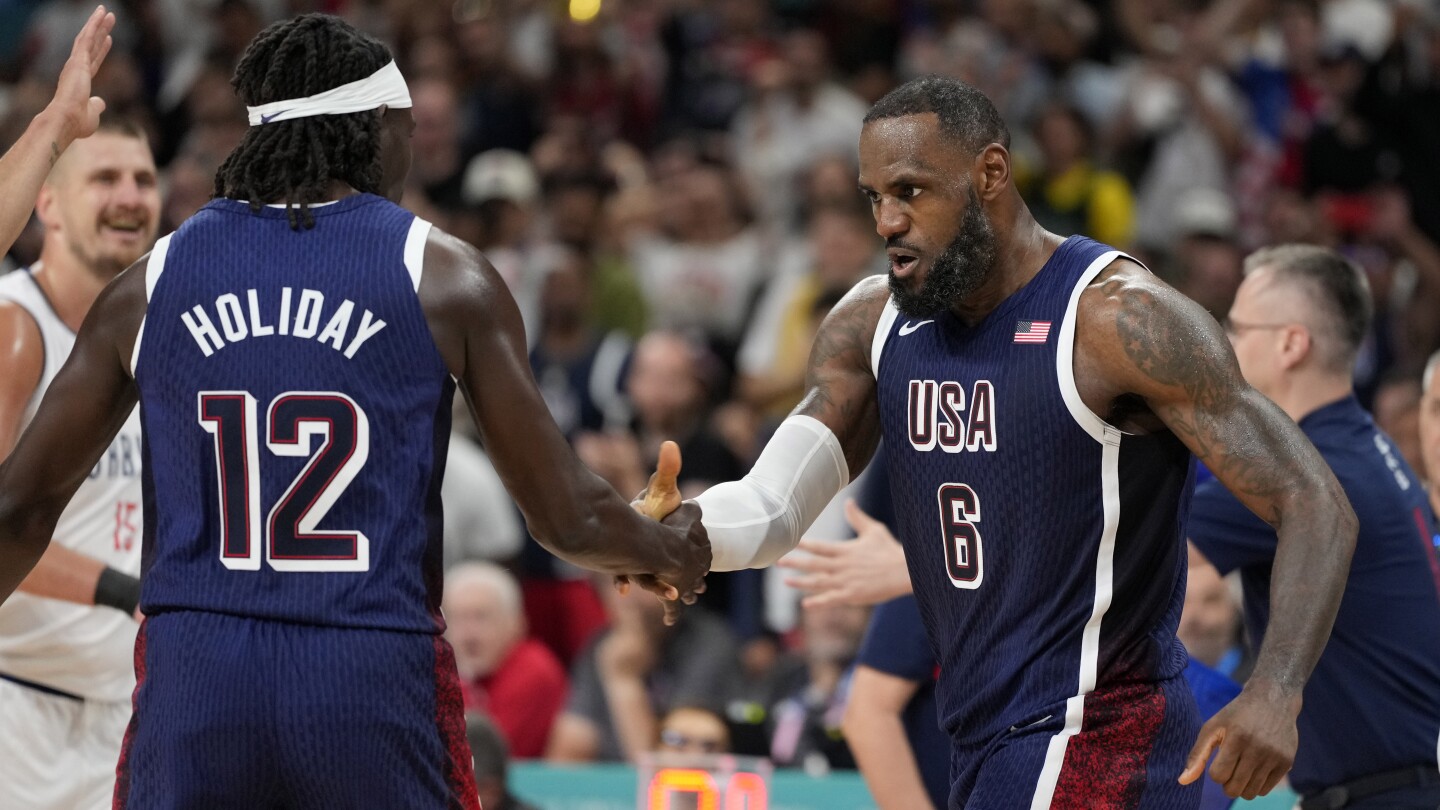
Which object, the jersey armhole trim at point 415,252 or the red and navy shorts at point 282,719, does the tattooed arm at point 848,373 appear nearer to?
the jersey armhole trim at point 415,252

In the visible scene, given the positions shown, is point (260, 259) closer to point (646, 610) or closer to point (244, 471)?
A: point (244, 471)

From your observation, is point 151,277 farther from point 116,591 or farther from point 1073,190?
point 1073,190

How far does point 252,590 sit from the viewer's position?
153 inches

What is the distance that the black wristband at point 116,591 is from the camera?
17.8ft

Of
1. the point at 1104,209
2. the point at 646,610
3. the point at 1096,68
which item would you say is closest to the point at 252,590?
the point at 646,610

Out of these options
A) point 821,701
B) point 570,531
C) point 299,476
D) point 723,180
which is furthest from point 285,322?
point 723,180

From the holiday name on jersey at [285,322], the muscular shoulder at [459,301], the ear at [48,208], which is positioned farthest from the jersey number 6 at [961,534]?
the ear at [48,208]

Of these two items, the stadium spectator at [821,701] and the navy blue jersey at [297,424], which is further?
the stadium spectator at [821,701]

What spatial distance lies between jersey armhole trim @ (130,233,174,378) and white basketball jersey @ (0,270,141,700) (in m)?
1.61

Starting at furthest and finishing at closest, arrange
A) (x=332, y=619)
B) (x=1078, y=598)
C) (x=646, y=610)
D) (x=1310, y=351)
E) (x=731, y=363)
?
(x=731, y=363), (x=646, y=610), (x=1310, y=351), (x=1078, y=598), (x=332, y=619)

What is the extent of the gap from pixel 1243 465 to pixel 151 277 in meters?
2.48

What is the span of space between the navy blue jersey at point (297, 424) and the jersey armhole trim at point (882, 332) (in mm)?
1371

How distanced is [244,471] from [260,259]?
0.46 meters

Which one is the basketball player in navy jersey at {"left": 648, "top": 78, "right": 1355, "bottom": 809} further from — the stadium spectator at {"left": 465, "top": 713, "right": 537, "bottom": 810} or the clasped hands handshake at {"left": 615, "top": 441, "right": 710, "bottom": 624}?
the stadium spectator at {"left": 465, "top": 713, "right": 537, "bottom": 810}
